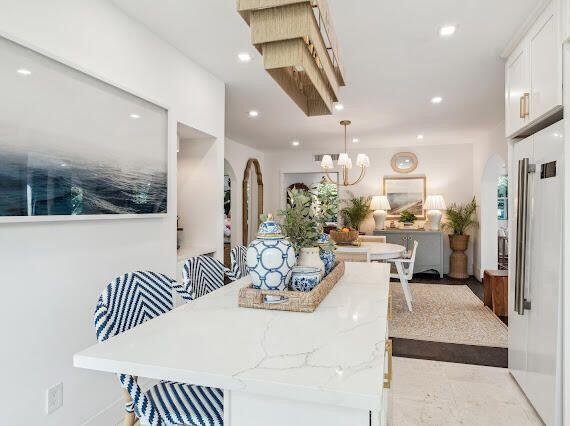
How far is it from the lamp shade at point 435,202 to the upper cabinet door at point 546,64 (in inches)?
175

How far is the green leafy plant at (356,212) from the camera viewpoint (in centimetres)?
719

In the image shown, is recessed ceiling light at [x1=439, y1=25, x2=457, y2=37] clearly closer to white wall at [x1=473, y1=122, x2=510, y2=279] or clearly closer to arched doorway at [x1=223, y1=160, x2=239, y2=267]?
white wall at [x1=473, y1=122, x2=510, y2=279]

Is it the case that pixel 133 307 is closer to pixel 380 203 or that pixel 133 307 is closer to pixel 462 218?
pixel 380 203

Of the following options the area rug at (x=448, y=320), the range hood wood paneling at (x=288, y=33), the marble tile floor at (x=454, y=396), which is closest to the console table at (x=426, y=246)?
the area rug at (x=448, y=320)

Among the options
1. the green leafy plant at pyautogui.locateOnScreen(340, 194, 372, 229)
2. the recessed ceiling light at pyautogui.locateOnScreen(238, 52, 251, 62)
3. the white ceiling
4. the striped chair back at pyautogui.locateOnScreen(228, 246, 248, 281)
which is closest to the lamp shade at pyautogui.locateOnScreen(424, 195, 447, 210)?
the green leafy plant at pyautogui.locateOnScreen(340, 194, 372, 229)

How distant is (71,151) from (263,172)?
20.0 ft

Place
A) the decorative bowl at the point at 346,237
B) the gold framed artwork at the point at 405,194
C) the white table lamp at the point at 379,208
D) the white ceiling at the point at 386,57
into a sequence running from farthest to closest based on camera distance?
the gold framed artwork at the point at 405,194
the white table lamp at the point at 379,208
the decorative bowl at the point at 346,237
the white ceiling at the point at 386,57

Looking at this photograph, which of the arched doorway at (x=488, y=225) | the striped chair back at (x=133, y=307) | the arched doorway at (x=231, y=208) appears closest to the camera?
the striped chair back at (x=133, y=307)

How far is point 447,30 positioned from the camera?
8.31 feet

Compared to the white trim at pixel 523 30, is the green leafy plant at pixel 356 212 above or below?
below

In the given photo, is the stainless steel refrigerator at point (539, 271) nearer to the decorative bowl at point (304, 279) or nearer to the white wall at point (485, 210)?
the decorative bowl at point (304, 279)

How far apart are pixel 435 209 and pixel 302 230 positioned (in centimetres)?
556

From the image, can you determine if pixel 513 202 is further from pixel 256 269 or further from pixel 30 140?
pixel 30 140

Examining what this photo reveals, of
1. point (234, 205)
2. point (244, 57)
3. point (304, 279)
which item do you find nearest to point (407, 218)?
point (234, 205)
